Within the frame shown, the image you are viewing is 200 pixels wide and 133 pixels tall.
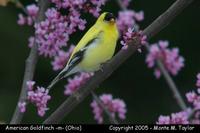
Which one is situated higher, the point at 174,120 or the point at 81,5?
the point at 81,5

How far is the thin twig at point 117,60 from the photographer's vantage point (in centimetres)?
489

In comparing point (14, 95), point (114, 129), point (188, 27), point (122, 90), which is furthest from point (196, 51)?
A: point (114, 129)

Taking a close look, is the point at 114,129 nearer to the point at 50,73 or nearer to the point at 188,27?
the point at 50,73

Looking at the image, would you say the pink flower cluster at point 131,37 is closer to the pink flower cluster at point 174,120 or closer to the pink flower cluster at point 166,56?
the pink flower cluster at point 174,120

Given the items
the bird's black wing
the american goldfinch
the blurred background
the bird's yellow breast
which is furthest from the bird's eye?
the blurred background

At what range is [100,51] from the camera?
5.94m

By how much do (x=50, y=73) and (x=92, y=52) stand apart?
8.85 metres

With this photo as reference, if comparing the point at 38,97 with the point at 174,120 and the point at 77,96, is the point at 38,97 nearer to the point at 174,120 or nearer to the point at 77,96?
the point at 77,96

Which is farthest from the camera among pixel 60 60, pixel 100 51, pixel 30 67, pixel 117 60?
pixel 60 60

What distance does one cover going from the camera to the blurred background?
14.4 meters

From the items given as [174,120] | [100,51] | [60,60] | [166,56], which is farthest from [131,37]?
[166,56]

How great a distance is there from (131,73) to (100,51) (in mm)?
10730

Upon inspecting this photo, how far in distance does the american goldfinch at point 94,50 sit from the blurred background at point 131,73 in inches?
280

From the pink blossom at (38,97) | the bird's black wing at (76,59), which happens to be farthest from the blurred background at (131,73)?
the pink blossom at (38,97)
